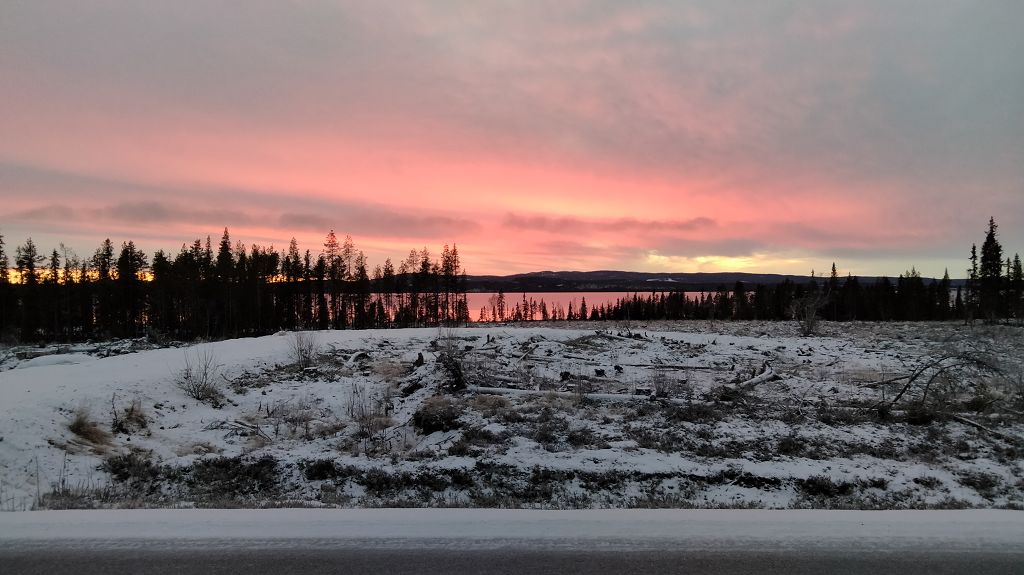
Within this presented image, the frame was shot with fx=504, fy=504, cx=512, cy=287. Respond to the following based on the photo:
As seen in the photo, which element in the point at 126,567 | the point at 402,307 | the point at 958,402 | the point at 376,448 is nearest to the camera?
the point at 126,567

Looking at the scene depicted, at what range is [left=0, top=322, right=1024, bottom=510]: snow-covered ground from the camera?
765cm

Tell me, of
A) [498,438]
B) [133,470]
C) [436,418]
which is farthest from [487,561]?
[133,470]

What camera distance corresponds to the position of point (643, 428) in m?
10.5

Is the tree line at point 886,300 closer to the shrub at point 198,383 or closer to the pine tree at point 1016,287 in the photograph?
the pine tree at point 1016,287

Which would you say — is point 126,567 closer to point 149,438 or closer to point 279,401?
point 149,438

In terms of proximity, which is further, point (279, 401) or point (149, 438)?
point (279, 401)

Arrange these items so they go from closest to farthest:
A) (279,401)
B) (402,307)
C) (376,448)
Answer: (376,448), (279,401), (402,307)

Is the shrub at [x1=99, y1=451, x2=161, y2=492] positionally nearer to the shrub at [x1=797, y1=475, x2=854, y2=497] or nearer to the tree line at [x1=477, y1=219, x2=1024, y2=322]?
the shrub at [x1=797, y1=475, x2=854, y2=497]

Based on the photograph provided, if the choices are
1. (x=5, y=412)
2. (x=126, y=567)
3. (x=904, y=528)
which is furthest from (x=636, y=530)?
(x=5, y=412)

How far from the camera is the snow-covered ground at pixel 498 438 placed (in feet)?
25.1

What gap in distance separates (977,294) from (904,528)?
90.9m

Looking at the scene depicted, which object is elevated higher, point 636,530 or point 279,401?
point 636,530

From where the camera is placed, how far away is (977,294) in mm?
71000

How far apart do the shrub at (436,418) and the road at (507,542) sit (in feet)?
19.2
